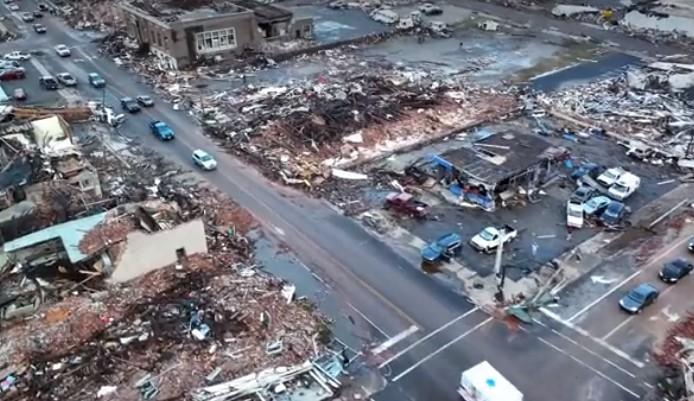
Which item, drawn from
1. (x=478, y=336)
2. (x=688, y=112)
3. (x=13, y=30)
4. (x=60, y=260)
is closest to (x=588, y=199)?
(x=478, y=336)

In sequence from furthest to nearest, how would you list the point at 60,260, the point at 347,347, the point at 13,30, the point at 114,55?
the point at 13,30
the point at 114,55
the point at 60,260
the point at 347,347

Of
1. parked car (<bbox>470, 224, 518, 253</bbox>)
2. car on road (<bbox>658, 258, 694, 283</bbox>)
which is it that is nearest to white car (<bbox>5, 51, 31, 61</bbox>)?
parked car (<bbox>470, 224, 518, 253</bbox>)

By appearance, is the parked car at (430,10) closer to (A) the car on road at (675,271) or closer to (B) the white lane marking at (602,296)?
(B) the white lane marking at (602,296)

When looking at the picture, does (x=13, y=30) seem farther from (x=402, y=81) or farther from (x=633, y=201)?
(x=633, y=201)

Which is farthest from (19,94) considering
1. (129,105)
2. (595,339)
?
(595,339)

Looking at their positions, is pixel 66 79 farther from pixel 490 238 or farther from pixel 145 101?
pixel 490 238

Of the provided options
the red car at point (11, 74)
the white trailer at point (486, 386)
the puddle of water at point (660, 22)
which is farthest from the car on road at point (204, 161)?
the puddle of water at point (660, 22)

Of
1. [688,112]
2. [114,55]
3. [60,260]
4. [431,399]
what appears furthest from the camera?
[114,55]
